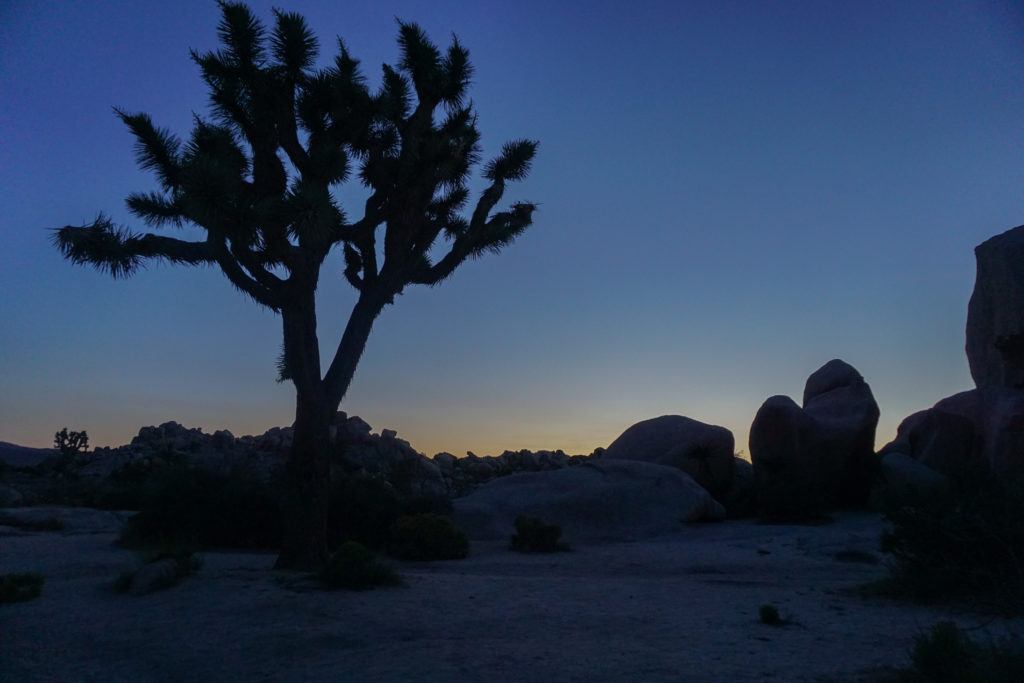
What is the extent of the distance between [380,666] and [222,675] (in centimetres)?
124

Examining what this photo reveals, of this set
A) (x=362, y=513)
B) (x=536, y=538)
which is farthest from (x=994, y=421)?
(x=362, y=513)

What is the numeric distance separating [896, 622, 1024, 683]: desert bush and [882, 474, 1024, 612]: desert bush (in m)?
3.18

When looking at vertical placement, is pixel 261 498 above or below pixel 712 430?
below

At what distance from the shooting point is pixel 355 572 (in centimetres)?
930

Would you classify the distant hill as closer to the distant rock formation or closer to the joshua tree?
the joshua tree

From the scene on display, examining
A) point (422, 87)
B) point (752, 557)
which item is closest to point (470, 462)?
point (752, 557)

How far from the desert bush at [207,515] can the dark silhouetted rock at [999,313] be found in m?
18.7

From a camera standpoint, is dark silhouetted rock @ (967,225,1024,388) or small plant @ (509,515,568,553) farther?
dark silhouetted rock @ (967,225,1024,388)

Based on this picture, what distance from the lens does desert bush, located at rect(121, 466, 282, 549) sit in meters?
14.8

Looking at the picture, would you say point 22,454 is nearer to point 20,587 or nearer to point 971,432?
point 20,587

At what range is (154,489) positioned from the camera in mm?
15180

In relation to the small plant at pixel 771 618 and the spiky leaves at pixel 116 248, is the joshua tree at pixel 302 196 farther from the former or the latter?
the small plant at pixel 771 618

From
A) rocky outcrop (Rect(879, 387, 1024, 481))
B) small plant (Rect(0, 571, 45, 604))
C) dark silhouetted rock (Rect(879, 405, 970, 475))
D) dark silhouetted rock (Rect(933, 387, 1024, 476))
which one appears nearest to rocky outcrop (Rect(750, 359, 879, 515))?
dark silhouetted rock (Rect(879, 405, 970, 475))

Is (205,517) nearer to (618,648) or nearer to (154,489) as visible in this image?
(154,489)
